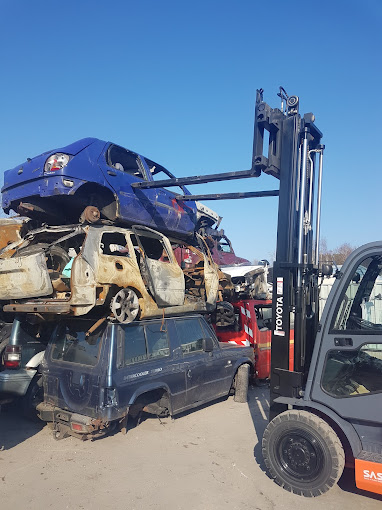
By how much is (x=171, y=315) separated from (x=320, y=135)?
3.13 metres

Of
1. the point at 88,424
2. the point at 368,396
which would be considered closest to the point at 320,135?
the point at 368,396

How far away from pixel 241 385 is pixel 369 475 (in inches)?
140

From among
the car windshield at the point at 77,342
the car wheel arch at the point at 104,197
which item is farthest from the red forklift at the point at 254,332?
the car windshield at the point at 77,342

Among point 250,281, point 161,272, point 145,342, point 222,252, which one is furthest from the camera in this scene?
point 222,252

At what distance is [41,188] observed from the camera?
5559 millimetres

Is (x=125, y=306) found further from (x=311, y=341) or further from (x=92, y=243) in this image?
(x=311, y=341)

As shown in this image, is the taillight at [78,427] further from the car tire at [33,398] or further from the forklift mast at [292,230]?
the forklift mast at [292,230]

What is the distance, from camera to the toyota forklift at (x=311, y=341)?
3.47 meters

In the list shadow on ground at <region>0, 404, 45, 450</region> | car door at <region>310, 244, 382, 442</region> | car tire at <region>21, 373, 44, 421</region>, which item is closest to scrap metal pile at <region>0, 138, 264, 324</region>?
car tire at <region>21, 373, 44, 421</region>

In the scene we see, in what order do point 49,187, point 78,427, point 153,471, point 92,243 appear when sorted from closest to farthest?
point 153,471, point 78,427, point 92,243, point 49,187

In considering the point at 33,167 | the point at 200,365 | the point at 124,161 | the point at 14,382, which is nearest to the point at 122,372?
the point at 200,365

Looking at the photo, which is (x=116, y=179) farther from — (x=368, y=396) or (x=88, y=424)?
(x=368, y=396)

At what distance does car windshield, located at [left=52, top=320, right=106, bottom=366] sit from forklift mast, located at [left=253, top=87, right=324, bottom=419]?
6.98 ft

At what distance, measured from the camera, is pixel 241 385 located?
22.1ft
